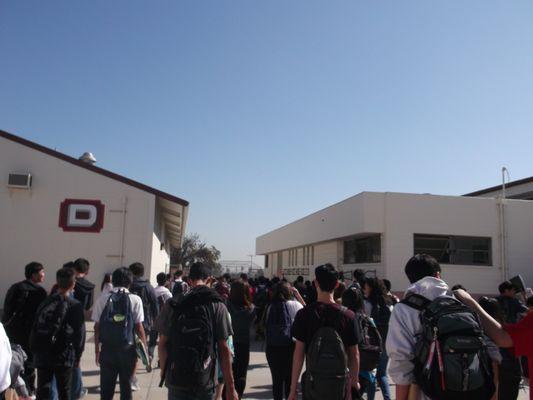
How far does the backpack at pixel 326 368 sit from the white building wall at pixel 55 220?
1250 centimetres

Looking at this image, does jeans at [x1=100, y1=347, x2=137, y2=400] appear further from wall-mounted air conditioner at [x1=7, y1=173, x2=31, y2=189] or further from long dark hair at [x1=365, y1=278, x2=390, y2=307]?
wall-mounted air conditioner at [x1=7, y1=173, x2=31, y2=189]

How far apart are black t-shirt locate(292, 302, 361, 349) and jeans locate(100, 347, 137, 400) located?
238 cm

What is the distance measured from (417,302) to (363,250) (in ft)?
62.7

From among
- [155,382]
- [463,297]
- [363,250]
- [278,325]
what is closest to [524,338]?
[463,297]

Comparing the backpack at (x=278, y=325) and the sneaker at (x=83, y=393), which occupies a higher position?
the backpack at (x=278, y=325)

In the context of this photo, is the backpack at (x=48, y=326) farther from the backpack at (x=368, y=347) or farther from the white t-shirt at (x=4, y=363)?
the backpack at (x=368, y=347)

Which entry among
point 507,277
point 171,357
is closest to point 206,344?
point 171,357

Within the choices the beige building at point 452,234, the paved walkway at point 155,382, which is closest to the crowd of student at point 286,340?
the paved walkway at point 155,382

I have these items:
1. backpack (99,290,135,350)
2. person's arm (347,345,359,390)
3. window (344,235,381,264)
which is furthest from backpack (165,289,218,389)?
window (344,235,381,264)

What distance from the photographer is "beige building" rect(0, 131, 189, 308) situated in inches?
607

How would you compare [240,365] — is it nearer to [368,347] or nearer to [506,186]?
[368,347]

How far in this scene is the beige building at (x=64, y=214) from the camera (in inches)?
607

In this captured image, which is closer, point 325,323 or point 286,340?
point 325,323

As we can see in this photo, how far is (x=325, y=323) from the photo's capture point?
405cm
